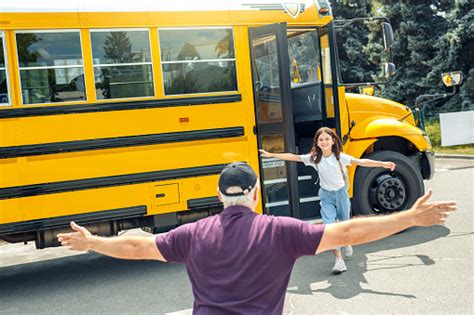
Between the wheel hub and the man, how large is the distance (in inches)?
174

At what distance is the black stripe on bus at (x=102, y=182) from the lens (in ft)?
16.7

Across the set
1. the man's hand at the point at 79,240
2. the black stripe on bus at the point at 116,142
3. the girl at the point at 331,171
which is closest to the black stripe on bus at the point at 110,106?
the black stripe on bus at the point at 116,142

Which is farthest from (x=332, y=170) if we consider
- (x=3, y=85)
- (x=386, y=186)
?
(x=3, y=85)

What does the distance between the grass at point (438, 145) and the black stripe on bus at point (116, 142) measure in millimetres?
9480

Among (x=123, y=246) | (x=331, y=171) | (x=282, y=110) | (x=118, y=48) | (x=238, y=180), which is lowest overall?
(x=331, y=171)

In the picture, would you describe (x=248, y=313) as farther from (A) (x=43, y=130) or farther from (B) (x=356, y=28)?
(B) (x=356, y=28)

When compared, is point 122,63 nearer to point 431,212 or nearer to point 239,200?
point 239,200

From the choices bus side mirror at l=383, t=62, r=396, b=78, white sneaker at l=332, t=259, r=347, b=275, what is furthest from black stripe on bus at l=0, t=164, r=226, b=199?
bus side mirror at l=383, t=62, r=396, b=78

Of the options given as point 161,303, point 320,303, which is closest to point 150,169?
point 161,303

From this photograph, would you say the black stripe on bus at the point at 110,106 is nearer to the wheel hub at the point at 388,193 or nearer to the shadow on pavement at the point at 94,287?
the shadow on pavement at the point at 94,287

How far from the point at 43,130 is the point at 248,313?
12.1 feet

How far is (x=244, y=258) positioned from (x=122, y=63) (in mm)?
3790

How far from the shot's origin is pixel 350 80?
23531 mm

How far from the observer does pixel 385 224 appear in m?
2.05
